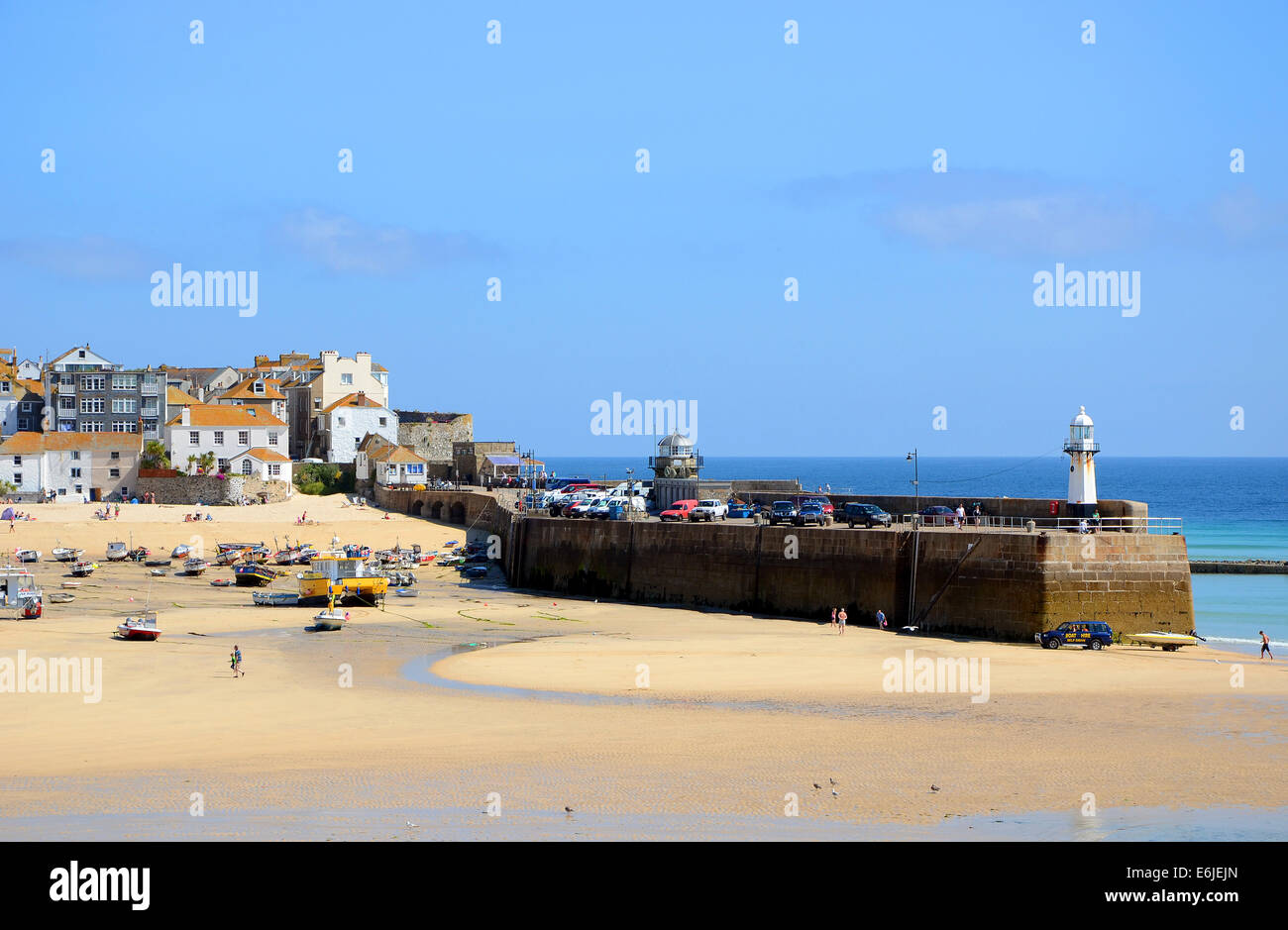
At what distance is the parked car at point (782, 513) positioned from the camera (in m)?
43.6

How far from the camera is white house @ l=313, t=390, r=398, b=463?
85.6 m

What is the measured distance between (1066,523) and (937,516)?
457 cm

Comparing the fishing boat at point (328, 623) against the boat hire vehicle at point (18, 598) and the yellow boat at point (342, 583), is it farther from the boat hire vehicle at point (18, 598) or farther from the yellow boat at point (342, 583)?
the boat hire vehicle at point (18, 598)

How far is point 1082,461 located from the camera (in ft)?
128

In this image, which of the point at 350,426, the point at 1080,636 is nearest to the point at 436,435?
the point at 350,426

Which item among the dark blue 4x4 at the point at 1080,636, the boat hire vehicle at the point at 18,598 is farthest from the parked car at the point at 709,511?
the boat hire vehicle at the point at 18,598

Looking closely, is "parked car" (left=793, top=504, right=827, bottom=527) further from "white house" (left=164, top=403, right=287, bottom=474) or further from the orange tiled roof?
the orange tiled roof

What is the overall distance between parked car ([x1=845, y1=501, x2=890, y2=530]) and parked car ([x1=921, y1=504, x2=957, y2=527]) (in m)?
1.36

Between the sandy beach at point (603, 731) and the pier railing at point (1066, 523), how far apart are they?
3.91 meters

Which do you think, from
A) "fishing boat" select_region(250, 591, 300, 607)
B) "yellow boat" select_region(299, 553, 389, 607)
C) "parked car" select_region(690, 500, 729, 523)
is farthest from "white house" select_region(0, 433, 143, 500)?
"parked car" select_region(690, 500, 729, 523)

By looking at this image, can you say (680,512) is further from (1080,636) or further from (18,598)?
(18,598)

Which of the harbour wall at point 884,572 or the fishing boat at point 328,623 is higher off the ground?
the harbour wall at point 884,572
